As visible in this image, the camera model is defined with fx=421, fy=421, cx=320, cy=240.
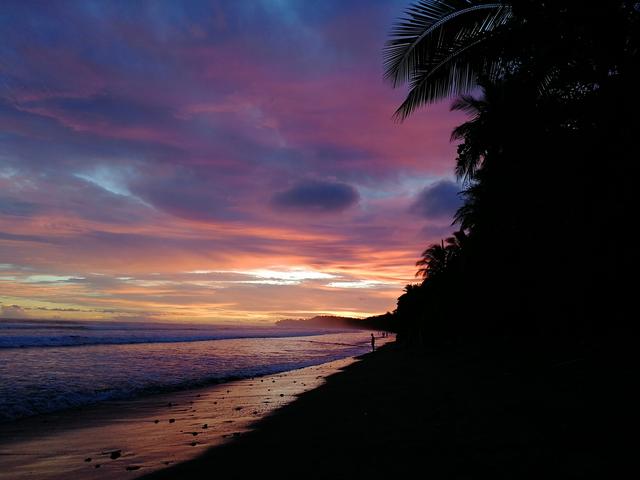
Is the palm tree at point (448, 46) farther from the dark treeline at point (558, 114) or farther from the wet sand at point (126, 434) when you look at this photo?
the wet sand at point (126, 434)

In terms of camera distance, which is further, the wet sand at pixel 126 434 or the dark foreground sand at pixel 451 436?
the wet sand at pixel 126 434

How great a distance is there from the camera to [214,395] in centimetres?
1356

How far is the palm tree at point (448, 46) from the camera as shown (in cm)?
732

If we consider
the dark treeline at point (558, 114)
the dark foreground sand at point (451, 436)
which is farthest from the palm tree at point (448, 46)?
the dark foreground sand at point (451, 436)

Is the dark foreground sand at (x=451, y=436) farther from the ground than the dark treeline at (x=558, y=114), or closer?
closer

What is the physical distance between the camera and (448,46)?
25.0 feet

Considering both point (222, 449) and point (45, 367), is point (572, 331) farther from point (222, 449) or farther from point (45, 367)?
point (45, 367)

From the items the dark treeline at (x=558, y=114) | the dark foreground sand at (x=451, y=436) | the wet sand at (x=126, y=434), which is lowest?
the wet sand at (x=126, y=434)

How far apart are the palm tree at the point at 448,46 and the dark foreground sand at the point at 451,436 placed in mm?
5934

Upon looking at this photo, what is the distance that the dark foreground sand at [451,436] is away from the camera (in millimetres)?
4906

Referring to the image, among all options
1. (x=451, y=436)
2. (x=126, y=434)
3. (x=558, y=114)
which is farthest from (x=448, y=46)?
(x=126, y=434)

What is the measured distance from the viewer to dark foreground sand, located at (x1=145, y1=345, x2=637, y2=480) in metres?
4.91

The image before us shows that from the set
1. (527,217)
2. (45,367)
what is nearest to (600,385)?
(527,217)

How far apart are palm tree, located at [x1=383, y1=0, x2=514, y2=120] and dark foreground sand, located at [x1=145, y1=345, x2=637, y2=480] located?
19.5 feet
